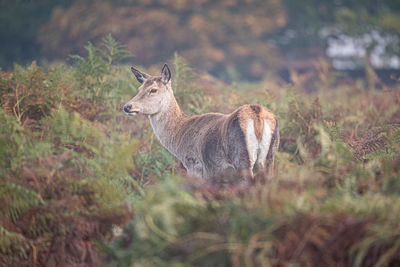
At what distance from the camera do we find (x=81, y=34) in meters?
18.7

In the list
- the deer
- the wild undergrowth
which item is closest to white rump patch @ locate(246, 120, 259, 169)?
the deer

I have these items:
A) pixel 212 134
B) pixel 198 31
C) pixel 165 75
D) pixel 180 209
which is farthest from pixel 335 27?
pixel 180 209

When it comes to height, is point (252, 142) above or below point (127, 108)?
below

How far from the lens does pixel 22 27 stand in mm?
21500

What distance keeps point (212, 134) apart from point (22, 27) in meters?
20.4

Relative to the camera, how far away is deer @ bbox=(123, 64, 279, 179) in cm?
411

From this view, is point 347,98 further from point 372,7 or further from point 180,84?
point 372,7

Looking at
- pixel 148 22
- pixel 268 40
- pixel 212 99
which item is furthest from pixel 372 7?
pixel 212 99

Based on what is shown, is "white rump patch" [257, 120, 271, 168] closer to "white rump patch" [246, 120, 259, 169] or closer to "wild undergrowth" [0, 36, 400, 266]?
"white rump patch" [246, 120, 259, 169]

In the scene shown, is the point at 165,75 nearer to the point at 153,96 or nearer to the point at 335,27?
the point at 153,96

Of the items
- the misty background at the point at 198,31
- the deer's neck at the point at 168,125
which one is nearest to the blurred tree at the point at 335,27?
the misty background at the point at 198,31

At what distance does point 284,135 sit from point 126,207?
147 inches

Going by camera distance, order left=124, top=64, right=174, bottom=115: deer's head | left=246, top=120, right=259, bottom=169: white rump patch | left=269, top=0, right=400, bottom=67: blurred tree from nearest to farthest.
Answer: left=246, top=120, right=259, bottom=169: white rump patch, left=124, top=64, right=174, bottom=115: deer's head, left=269, top=0, right=400, bottom=67: blurred tree

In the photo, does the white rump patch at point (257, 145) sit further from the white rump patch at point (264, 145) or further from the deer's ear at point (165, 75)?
the deer's ear at point (165, 75)
